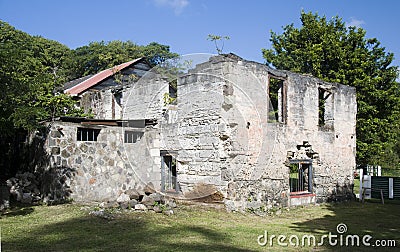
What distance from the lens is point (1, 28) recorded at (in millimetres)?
33719

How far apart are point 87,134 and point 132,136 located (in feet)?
5.20

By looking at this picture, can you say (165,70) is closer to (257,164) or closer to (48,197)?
(257,164)

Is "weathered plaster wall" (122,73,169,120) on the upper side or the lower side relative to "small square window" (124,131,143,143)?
upper

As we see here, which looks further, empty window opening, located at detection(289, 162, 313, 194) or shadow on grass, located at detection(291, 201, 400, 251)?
empty window opening, located at detection(289, 162, 313, 194)

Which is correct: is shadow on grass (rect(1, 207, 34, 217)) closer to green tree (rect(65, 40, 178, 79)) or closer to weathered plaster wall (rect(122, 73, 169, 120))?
weathered plaster wall (rect(122, 73, 169, 120))

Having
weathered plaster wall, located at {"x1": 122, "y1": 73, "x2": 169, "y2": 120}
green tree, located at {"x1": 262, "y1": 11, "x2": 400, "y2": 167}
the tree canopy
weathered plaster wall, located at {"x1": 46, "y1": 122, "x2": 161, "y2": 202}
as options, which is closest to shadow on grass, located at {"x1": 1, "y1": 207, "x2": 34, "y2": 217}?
weathered plaster wall, located at {"x1": 46, "y1": 122, "x2": 161, "y2": 202}

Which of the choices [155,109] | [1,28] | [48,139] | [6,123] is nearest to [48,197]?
[48,139]

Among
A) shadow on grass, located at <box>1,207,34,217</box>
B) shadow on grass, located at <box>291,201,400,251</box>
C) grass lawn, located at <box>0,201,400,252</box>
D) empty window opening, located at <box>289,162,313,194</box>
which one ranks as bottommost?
shadow on grass, located at <box>291,201,400,251</box>

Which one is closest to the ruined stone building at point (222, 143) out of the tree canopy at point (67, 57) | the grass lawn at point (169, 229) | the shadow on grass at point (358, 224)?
the grass lawn at point (169, 229)

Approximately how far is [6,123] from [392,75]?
19099mm

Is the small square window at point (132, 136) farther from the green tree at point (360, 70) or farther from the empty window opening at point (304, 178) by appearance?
the green tree at point (360, 70)

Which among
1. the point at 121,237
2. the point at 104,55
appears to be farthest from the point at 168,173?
the point at 104,55

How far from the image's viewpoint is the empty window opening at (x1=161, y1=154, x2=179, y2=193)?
41.4ft

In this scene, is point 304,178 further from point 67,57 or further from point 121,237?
point 67,57
